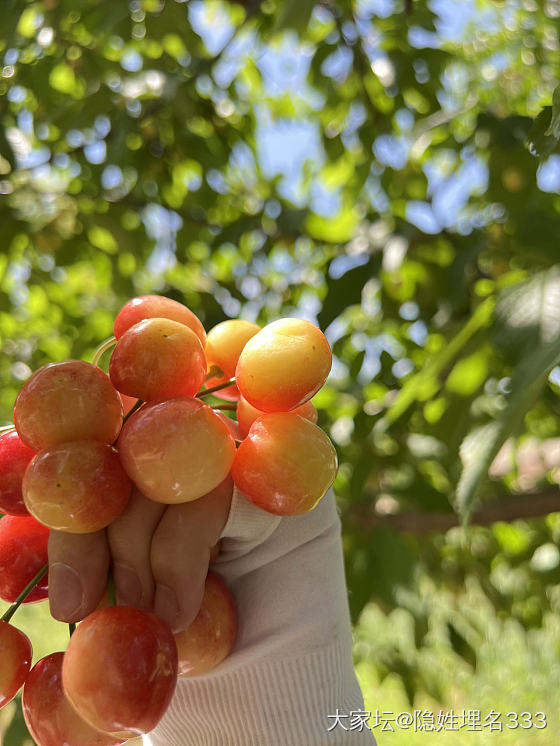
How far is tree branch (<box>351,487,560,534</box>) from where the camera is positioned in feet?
2.56

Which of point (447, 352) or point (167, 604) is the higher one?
point (167, 604)

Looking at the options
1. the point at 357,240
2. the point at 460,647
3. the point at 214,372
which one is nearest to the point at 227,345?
the point at 214,372

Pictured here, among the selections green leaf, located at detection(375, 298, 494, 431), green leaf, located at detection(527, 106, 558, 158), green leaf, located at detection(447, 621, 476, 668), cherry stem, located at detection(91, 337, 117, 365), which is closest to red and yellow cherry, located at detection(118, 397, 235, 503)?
cherry stem, located at detection(91, 337, 117, 365)

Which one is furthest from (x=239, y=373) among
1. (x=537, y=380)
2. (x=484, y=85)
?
(x=484, y=85)

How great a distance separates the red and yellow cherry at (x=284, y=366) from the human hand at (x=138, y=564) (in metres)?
0.07

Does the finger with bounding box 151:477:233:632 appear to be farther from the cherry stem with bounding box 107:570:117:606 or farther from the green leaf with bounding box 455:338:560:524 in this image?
the green leaf with bounding box 455:338:560:524

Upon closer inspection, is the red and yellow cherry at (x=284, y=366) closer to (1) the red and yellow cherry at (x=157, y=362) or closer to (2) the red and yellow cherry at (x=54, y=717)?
(1) the red and yellow cherry at (x=157, y=362)

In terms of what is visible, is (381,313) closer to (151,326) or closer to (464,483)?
(464,483)

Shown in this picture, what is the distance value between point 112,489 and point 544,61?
1212 millimetres

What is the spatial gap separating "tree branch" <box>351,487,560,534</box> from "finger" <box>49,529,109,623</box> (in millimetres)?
552

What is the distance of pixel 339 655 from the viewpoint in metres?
0.45

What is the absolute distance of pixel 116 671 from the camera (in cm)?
29

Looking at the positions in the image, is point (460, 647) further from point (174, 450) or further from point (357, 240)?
point (174, 450)

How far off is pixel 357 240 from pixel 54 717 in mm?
656
